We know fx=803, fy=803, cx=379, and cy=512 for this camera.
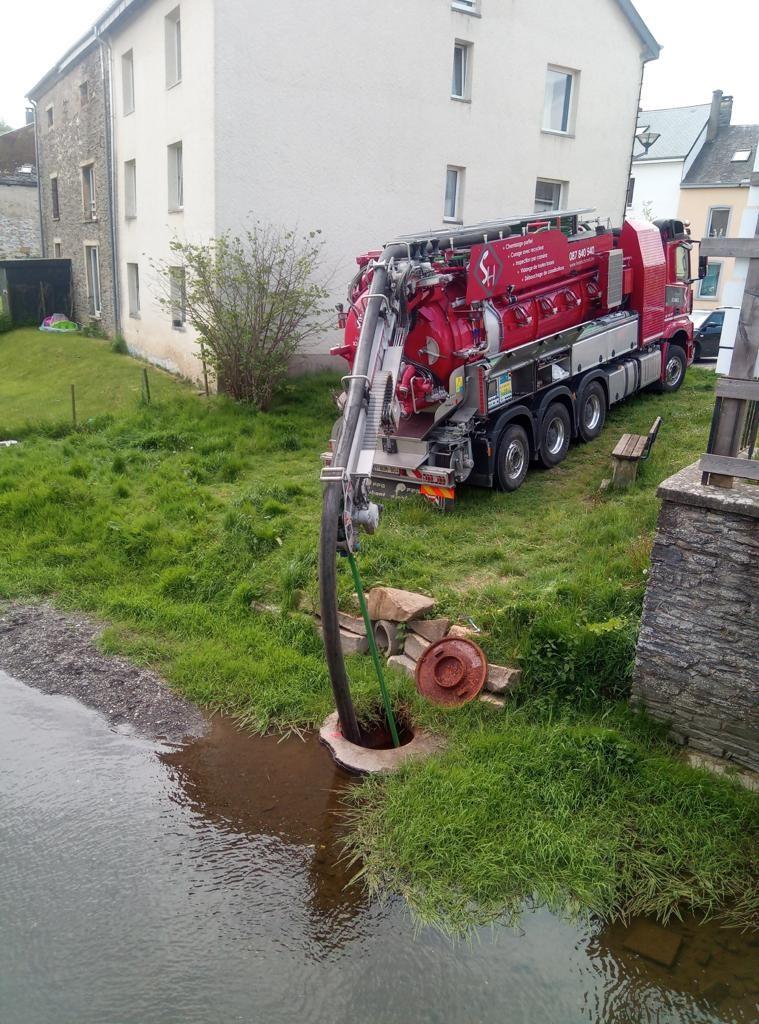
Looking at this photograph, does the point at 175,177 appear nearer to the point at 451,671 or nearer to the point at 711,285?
the point at 451,671

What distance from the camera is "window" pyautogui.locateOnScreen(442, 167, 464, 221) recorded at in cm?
1862

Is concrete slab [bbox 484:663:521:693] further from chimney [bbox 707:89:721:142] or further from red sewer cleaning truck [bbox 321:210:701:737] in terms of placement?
chimney [bbox 707:89:721:142]

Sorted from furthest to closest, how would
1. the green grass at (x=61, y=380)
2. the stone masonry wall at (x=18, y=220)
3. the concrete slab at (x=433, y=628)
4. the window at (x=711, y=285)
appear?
the window at (x=711, y=285) < the stone masonry wall at (x=18, y=220) < the green grass at (x=61, y=380) < the concrete slab at (x=433, y=628)

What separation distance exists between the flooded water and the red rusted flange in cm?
123

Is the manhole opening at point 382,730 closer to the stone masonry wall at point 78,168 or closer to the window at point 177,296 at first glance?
the window at point 177,296

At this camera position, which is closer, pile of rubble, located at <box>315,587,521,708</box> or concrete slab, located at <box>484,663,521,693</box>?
concrete slab, located at <box>484,663,521,693</box>

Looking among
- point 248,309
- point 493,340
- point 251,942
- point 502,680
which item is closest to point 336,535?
point 502,680

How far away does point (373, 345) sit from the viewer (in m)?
6.50

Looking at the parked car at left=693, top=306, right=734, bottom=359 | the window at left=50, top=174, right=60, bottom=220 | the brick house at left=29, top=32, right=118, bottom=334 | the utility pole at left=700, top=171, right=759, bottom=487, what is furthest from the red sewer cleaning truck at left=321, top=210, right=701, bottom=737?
the window at left=50, top=174, right=60, bottom=220

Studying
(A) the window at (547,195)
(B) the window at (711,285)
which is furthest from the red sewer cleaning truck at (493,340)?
(B) the window at (711,285)

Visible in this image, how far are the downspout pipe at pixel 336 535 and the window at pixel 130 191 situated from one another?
16462mm

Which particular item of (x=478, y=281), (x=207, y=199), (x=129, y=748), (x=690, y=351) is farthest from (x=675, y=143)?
(x=129, y=748)

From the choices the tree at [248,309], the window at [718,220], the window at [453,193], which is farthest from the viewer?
the window at [718,220]

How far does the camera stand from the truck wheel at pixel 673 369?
14711 millimetres
